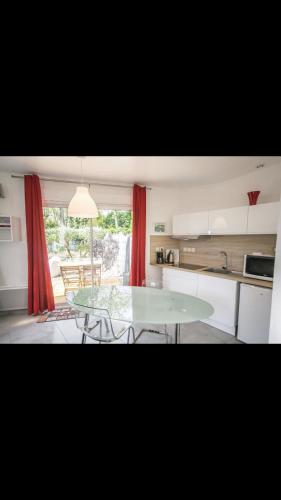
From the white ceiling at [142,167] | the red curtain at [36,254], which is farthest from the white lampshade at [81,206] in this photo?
the red curtain at [36,254]

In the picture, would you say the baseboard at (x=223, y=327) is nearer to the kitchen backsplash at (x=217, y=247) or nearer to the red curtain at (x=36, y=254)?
the kitchen backsplash at (x=217, y=247)

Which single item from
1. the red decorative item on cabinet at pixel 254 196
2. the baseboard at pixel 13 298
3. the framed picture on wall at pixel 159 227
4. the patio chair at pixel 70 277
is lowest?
the baseboard at pixel 13 298

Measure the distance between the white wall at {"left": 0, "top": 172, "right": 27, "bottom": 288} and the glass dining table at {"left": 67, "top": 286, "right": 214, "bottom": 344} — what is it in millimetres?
1628

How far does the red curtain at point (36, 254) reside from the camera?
125 inches

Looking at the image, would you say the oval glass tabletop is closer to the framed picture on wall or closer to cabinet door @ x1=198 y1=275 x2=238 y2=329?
cabinet door @ x1=198 y1=275 x2=238 y2=329

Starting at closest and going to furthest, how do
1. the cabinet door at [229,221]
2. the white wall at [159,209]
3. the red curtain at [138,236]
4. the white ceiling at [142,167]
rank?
the white ceiling at [142,167], the cabinet door at [229,221], the red curtain at [138,236], the white wall at [159,209]

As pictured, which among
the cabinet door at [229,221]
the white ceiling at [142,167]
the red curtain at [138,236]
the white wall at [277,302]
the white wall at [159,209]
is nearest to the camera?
the white wall at [277,302]

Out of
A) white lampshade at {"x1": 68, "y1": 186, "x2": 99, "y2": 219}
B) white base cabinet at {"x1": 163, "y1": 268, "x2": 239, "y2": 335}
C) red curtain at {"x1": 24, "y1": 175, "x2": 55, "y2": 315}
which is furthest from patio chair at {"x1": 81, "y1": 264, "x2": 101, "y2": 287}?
white lampshade at {"x1": 68, "y1": 186, "x2": 99, "y2": 219}

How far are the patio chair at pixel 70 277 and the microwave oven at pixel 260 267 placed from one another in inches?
113

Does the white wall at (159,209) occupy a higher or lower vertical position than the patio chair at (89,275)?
higher
